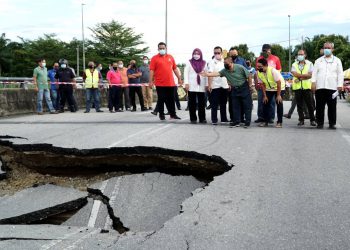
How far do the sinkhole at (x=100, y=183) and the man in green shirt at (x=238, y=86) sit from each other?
12.4ft

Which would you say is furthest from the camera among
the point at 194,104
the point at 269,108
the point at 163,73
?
the point at 163,73

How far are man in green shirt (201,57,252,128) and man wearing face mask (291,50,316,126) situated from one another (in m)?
1.26

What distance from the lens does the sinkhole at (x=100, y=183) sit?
16.5 feet

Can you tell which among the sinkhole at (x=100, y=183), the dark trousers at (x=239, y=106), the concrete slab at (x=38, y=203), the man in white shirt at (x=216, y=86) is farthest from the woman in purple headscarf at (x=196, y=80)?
the concrete slab at (x=38, y=203)

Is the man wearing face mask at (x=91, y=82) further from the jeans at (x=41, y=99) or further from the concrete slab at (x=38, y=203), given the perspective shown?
the concrete slab at (x=38, y=203)

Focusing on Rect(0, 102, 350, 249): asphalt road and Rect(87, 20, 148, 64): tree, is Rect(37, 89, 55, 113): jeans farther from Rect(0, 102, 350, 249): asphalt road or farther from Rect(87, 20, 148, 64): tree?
Rect(87, 20, 148, 64): tree

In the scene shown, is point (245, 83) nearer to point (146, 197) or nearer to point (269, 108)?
point (269, 108)

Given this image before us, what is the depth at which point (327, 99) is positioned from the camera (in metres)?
10.0

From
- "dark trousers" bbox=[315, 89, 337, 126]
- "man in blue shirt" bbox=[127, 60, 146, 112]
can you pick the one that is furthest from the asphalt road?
"man in blue shirt" bbox=[127, 60, 146, 112]

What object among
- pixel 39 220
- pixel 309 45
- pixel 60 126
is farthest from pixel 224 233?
pixel 309 45

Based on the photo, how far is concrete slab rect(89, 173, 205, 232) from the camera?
16.0 ft

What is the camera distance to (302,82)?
1075cm

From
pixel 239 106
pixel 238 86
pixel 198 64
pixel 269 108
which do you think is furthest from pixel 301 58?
pixel 198 64

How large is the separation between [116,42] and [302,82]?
56545 mm
